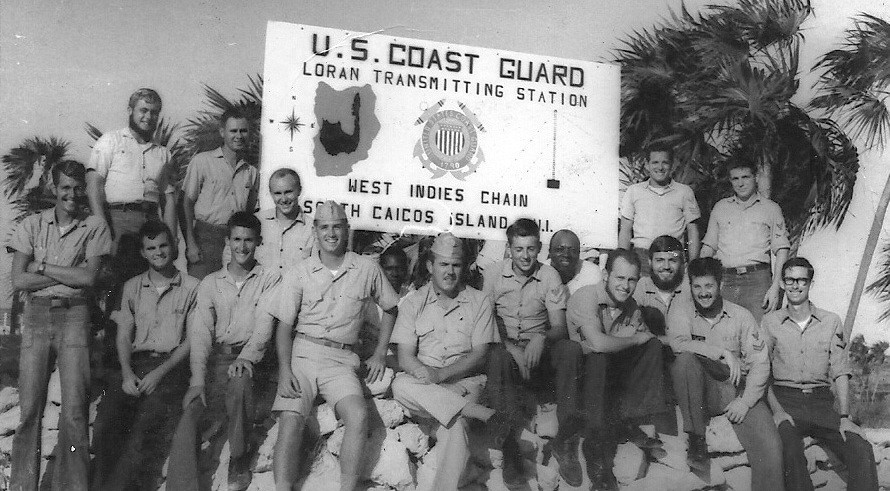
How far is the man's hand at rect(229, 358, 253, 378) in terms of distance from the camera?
17.8 ft

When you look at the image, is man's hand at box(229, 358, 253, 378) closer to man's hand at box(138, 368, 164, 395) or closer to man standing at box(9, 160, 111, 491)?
man's hand at box(138, 368, 164, 395)

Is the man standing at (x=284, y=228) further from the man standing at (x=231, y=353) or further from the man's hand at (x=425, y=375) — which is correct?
the man's hand at (x=425, y=375)

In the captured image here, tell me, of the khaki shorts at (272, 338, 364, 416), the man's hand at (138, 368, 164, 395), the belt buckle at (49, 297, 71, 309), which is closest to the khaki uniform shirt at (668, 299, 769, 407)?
the khaki shorts at (272, 338, 364, 416)

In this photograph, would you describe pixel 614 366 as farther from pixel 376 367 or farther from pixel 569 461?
pixel 376 367

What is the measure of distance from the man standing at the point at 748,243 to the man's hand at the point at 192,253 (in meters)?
3.46

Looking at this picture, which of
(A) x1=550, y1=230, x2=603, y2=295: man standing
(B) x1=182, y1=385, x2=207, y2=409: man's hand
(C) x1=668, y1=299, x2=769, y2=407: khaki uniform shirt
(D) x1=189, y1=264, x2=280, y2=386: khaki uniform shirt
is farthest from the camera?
(A) x1=550, y1=230, x2=603, y2=295: man standing

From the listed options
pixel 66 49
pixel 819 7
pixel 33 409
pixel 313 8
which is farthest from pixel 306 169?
pixel 819 7

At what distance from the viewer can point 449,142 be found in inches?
259

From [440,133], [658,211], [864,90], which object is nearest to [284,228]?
[440,133]

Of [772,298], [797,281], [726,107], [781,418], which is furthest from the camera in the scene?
[726,107]

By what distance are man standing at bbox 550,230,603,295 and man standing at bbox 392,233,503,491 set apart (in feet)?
2.39

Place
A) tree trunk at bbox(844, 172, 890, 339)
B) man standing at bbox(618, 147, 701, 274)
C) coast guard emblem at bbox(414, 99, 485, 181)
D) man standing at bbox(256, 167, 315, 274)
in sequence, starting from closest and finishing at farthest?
1. man standing at bbox(256, 167, 315, 274)
2. coast guard emblem at bbox(414, 99, 485, 181)
3. man standing at bbox(618, 147, 701, 274)
4. tree trunk at bbox(844, 172, 890, 339)

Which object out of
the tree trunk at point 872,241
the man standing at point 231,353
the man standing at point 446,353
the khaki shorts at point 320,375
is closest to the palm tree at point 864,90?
the tree trunk at point 872,241

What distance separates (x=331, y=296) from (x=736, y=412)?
2.64m
